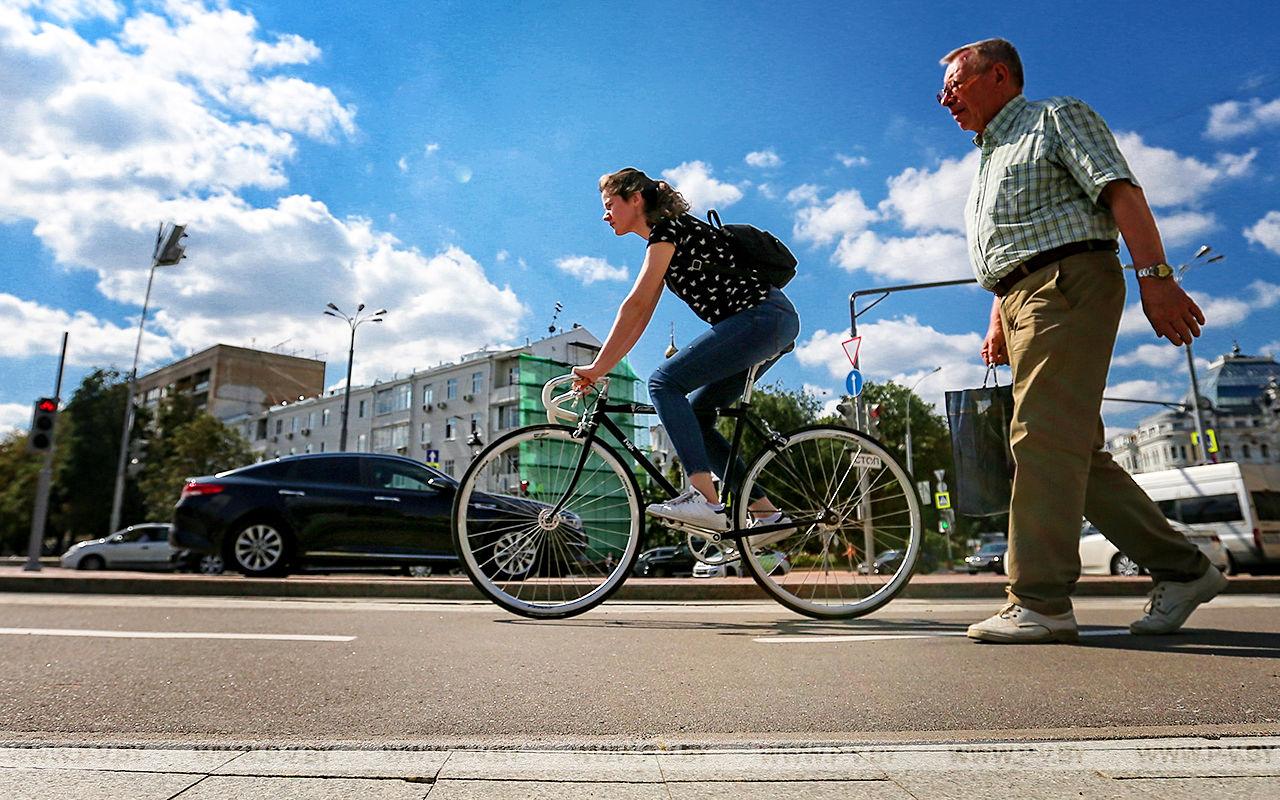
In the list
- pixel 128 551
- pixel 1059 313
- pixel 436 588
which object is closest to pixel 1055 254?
pixel 1059 313

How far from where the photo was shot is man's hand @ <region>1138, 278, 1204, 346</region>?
2838 mm

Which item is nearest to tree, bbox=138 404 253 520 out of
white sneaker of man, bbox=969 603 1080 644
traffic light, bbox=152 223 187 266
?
traffic light, bbox=152 223 187 266

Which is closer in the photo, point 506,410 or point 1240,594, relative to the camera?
point 1240,594

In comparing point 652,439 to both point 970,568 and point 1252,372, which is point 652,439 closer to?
point 970,568

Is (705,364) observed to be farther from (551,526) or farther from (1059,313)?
(1059,313)

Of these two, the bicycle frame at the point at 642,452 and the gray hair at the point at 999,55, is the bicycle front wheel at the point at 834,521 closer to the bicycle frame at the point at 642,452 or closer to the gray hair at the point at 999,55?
the bicycle frame at the point at 642,452

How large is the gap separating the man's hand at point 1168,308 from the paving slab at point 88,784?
9.98ft

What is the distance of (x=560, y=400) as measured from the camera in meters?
3.89

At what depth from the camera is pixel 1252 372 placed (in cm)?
12600

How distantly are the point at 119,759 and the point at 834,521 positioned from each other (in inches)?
119

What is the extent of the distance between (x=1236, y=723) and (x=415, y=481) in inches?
380

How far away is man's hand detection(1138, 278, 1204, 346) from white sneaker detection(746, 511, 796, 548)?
165 centimetres

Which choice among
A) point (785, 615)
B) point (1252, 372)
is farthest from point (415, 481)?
point (1252, 372)

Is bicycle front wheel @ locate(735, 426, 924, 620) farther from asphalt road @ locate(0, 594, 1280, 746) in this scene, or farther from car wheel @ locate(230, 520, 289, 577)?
car wheel @ locate(230, 520, 289, 577)
